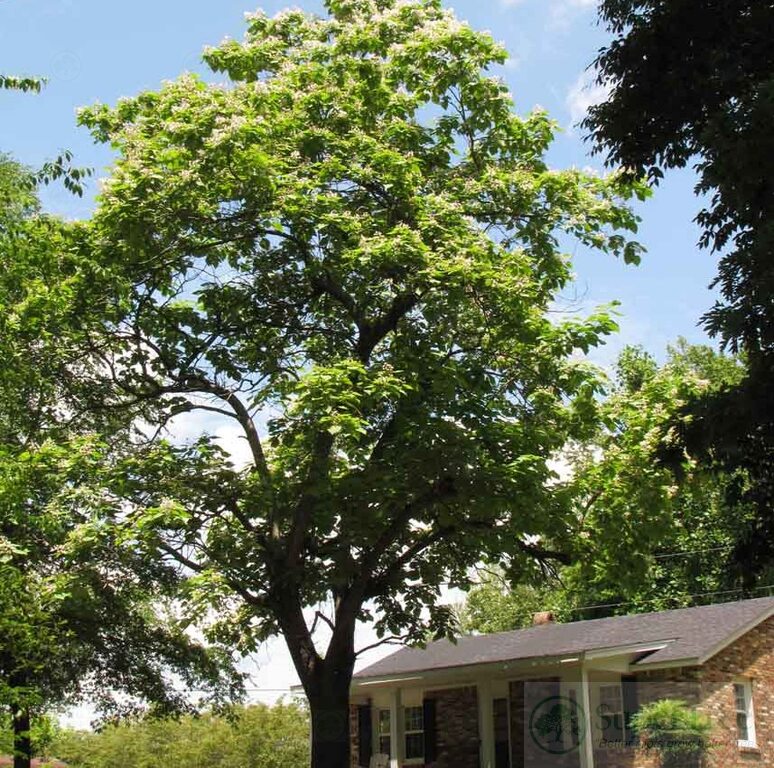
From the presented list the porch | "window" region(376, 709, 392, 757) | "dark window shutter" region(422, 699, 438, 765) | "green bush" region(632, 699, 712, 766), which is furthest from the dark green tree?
"window" region(376, 709, 392, 757)

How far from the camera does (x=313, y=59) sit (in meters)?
17.4

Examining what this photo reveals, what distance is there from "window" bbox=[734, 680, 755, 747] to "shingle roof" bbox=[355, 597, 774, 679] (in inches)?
59.3

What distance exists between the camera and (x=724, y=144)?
937 centimetres

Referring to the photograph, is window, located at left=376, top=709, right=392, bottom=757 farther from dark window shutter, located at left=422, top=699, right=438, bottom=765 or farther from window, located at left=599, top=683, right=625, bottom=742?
window, located at left=599, top=683, right=625, bottom=742

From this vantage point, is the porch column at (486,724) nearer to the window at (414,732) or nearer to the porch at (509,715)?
the porch at (509,715)

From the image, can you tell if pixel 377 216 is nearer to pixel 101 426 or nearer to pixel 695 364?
pixel 101 426

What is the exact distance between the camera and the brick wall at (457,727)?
25.9m

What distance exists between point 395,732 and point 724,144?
69.0ft

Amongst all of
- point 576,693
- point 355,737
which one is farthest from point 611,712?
point 355,737

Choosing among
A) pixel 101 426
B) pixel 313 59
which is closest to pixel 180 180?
pixel 313 59

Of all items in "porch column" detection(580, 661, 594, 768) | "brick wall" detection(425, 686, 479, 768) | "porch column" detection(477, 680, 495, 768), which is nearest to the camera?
"porch column" detection(580, 661, 594, 768)

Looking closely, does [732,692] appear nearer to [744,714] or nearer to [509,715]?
[744,714]

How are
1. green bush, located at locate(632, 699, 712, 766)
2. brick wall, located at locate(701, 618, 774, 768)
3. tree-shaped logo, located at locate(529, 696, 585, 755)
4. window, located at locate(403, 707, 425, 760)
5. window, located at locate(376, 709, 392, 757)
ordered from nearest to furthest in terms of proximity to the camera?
green bush, located at locate(632, 699, 712, 766)
brick wall, located at locate(701, 618, 774, 768)
tree-shaped logo, located at locate(529, 696, 585, 755)
window, located at locate(403, 707, 425, 760)
window, located at locate(376, 709, 392, 757)

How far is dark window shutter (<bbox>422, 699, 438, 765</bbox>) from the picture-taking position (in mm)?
26266
